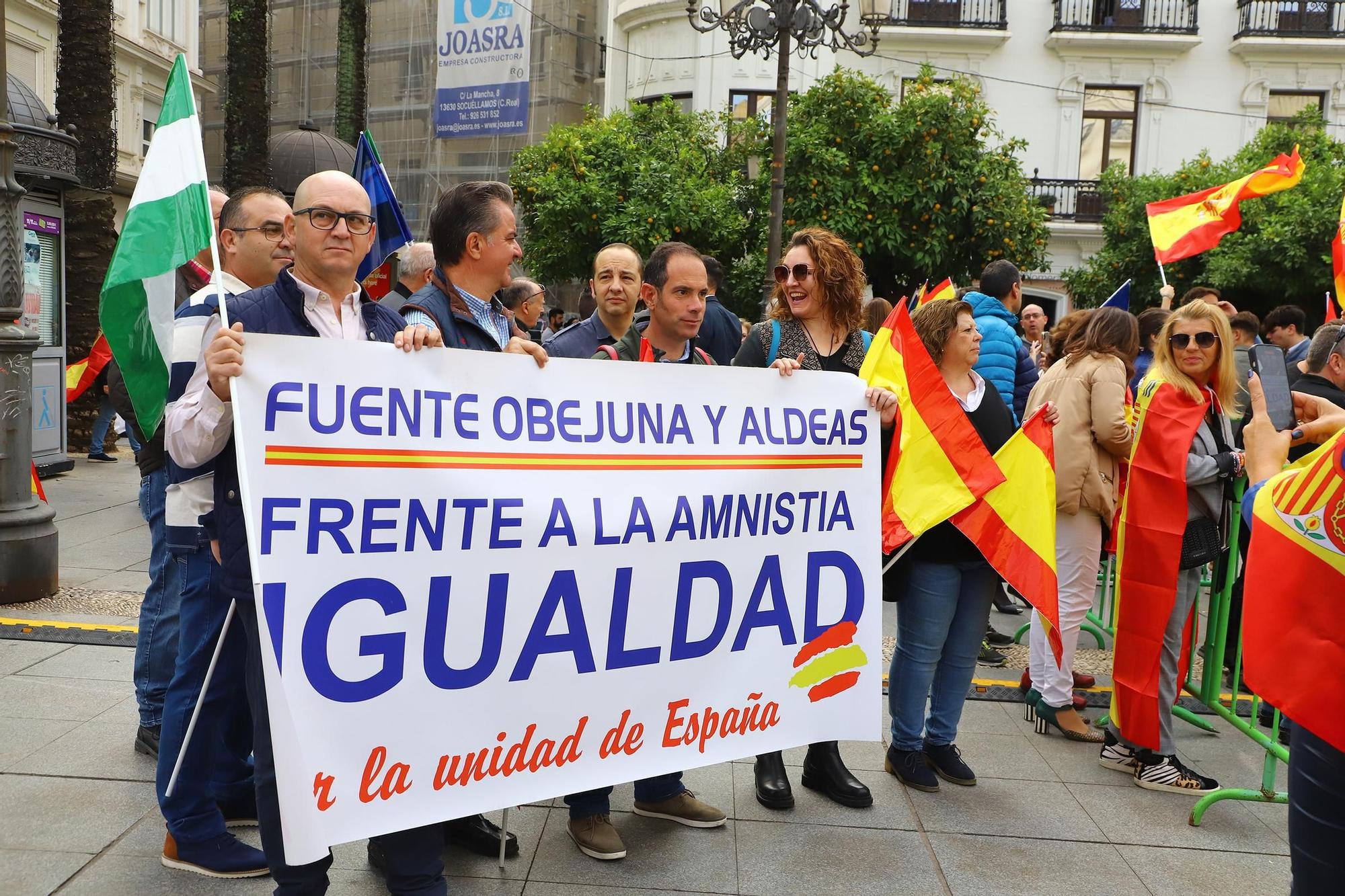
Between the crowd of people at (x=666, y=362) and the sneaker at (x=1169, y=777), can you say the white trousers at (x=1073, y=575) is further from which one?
the sneaker at (x=1169, y=777)

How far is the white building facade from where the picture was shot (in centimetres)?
2597

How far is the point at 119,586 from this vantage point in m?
6.46

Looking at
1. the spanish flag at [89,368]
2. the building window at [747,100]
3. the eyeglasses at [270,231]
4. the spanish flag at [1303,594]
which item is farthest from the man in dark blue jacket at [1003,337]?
the building window at [747,100]

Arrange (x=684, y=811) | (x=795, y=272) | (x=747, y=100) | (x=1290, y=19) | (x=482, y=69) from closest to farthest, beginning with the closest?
(x=684, y=811) → (x=795, y=272) → (x=482, y=69) → (x=747, y=100) → (x=1290, y=19)

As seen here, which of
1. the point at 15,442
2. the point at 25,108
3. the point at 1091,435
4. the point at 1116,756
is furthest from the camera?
the point at 25,108

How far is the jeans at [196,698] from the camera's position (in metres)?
3.12

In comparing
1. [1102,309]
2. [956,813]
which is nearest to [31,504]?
[956,813]

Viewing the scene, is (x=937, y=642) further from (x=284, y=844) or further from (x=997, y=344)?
(x=997, y=344)

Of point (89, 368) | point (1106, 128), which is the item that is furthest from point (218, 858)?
point (1106, 128)

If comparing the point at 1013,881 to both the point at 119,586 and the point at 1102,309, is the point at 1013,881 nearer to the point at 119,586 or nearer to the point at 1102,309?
the point at 1102,309

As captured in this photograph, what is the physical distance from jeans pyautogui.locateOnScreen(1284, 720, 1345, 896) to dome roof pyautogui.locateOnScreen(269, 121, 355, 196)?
15.4 meters

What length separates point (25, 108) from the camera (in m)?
12.7

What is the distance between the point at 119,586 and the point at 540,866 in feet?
13.9

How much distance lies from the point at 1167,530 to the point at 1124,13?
26361 millimetres
